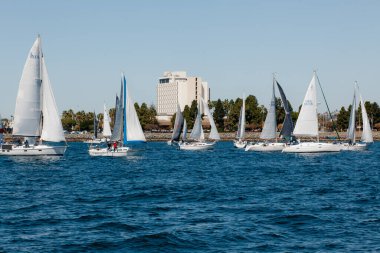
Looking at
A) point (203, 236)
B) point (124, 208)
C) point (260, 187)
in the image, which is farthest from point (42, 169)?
point (203, 236)

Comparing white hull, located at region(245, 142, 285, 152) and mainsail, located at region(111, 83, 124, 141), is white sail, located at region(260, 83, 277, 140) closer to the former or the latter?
white hull, located at region(245, 142, 285, 152)

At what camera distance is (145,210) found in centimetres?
3550

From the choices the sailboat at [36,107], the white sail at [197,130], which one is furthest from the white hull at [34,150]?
the white sail at [197,130]

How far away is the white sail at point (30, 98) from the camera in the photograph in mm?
80562

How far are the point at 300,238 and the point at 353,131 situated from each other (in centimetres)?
8592

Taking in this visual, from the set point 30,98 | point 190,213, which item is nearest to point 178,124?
point 30,98

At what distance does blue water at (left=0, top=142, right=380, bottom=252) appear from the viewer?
26578mm

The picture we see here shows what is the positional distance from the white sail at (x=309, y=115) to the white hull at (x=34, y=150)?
116 ft

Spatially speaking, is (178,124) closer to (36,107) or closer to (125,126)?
(125,126)

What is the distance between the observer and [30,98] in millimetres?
81000

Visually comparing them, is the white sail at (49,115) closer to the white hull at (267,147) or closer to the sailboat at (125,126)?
the sailboat at (125,126)

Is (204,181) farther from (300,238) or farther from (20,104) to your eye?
(20,104)

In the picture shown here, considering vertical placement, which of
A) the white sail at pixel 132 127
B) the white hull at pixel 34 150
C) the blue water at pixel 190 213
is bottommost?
the blue water at pixel 190 213

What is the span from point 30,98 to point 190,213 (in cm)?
5120
